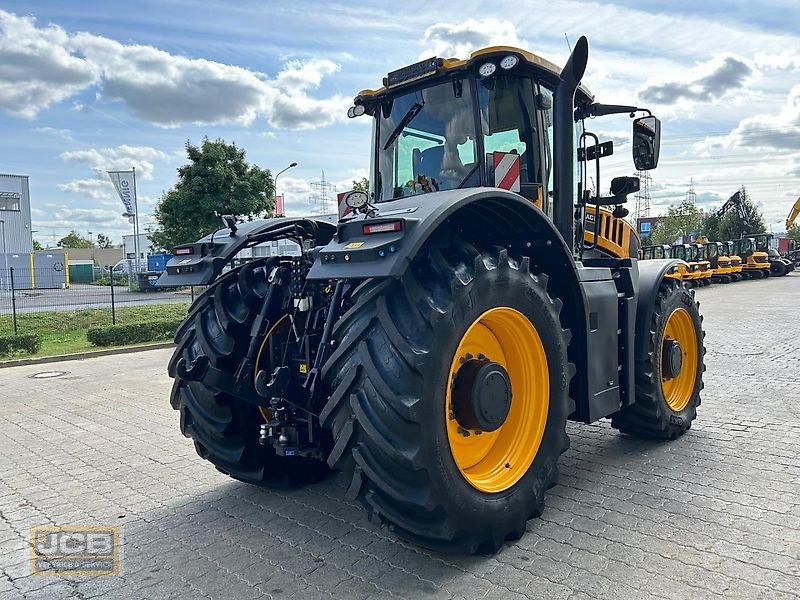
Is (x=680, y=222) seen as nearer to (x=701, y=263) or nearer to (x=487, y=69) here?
(x=701, y=263)

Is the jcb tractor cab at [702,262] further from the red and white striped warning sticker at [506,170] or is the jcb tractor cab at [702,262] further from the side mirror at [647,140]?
the red and white striped warning sticker at [506,170]

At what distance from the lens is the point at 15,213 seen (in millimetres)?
50500

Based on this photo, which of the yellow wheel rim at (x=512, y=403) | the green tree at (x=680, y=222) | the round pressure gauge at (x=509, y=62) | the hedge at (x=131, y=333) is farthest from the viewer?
the green tree at (x=680, y=222)

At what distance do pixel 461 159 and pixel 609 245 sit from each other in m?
1.70

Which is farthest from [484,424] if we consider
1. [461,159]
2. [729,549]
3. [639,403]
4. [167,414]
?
[167,414]

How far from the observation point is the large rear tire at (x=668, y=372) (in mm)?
4918

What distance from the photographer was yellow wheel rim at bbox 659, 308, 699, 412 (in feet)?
18.1

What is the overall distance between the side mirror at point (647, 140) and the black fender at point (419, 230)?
1.50 metres

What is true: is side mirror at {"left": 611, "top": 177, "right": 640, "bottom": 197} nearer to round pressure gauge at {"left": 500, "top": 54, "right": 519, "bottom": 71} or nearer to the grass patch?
round pressure gauge at {"left": 500, "top": 54, "right": 519, "bottom": 71}

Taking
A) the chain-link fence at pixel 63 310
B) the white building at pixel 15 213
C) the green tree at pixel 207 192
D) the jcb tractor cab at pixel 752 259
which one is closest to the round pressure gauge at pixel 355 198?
the chain-link fence at pixel 63 310

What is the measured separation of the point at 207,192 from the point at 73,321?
964 centimetres

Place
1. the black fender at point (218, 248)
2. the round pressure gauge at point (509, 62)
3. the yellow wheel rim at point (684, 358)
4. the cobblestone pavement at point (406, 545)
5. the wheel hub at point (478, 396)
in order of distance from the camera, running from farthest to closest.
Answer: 1. the yellow wheel rim at point (684, 358)
2. the round pressure gauge at point (509, 62)
3. the black fender at point (218, 248)
4. the wheel hub at point (478, 396)
5. the cobblestone pavement at point (406, 545)

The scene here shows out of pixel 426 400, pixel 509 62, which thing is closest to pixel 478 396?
pixel 426 400

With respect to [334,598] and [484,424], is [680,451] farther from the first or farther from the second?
[334,598]
